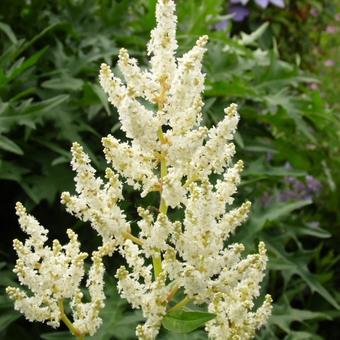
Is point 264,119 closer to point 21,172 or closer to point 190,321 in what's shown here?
point 21,172

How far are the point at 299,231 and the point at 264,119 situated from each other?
363 mm

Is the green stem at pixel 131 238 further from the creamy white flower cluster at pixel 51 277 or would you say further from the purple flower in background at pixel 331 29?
the purple flower in background at pixel 331 29

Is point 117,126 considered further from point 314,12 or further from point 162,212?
point 314,12

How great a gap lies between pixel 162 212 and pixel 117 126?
825 mm

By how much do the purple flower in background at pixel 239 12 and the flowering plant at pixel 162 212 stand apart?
9.71 feet

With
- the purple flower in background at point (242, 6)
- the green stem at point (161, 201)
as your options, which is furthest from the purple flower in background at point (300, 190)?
the green stem at point (161, 201)

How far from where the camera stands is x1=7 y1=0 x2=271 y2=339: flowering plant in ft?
3.74

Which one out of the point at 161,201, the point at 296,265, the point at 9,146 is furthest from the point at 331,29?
the point at 161,201

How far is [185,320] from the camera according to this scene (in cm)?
115

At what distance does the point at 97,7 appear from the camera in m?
2.64

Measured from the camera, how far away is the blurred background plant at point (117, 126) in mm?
2027

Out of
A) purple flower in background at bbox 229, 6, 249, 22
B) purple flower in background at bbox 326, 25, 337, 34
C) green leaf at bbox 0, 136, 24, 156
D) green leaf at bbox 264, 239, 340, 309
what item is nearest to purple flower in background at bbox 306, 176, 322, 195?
green leaf at bbox 264, 239, 340, 309

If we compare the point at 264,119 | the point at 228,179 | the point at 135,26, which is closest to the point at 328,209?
the point at 264,119

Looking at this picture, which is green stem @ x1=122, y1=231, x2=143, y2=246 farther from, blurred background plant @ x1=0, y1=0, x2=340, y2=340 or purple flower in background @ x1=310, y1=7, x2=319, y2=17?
purple flower in background @ x1=310, y1=7, x2=319, y2=17
